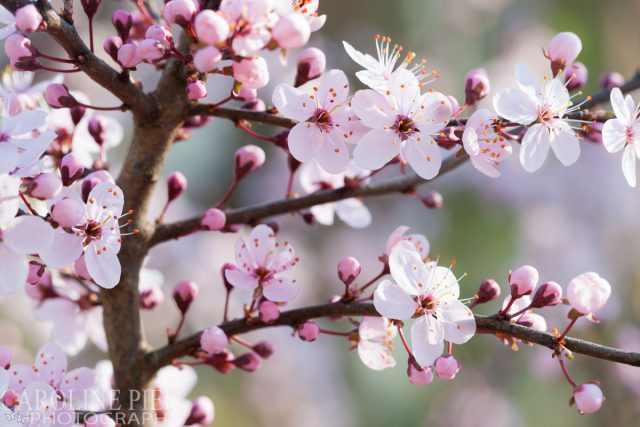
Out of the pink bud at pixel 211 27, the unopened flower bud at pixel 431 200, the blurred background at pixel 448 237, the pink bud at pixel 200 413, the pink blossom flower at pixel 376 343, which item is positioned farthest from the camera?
the blurred background at pixel 448 237

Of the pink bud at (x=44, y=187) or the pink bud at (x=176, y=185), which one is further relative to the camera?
the pink bud at (x=176, y=185)

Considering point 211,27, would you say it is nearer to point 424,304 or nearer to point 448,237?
point 424,304

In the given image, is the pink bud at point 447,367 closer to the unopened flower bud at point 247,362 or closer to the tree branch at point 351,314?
the tree branch at point 351,314

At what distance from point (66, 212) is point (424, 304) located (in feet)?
1.19

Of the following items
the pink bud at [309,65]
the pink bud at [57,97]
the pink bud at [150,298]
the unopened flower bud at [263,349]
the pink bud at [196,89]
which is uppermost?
the pink bud at [309,65]

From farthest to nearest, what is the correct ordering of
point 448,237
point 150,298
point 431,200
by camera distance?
point 448,237 → point 431,200 → point 150,298

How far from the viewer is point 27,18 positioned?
753mm

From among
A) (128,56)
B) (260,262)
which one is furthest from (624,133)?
(128,56)

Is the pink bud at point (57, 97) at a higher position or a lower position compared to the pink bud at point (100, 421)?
higher

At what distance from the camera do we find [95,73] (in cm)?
82

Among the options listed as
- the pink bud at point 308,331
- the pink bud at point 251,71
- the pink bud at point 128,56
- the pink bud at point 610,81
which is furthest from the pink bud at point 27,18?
the pink bud at point 610,81

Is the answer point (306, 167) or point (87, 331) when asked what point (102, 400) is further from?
point (306, 167)

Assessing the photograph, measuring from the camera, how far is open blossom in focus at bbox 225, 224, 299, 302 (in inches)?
34.7

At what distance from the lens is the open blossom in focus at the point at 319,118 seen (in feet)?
2.73
